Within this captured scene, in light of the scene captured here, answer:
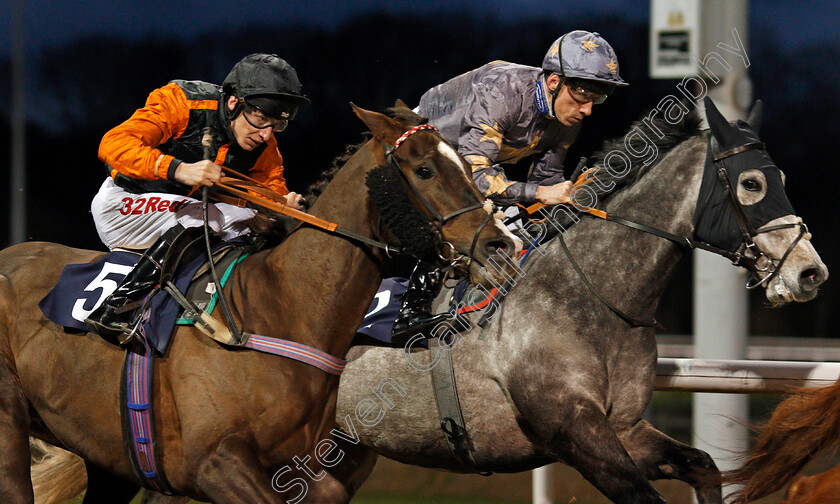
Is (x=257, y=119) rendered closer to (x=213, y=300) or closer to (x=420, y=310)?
(x=213, y=300)

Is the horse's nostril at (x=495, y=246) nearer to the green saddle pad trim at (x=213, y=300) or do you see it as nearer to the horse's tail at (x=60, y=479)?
the green saddle pad trim at (x=213, y=300)

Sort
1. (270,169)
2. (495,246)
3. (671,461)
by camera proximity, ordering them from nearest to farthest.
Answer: (495,246), (671,461), (270,169)

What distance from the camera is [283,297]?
9.66 feet

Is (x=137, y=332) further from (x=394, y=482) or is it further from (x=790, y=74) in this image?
(x=790, y=74)

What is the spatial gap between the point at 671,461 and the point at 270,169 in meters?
1.80

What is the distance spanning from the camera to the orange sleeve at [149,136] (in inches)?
116

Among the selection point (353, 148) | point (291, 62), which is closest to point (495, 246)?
point (353, 148)

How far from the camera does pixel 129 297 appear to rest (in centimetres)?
307

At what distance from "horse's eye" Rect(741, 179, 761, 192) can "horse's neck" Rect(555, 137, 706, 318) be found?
0.17 metres

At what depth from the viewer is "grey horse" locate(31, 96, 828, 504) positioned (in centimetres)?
328

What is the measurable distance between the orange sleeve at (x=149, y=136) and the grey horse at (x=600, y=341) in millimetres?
1096

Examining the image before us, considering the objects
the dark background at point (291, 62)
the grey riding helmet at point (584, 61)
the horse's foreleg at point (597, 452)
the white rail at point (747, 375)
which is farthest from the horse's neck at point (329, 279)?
the dark background at point (291, 62)

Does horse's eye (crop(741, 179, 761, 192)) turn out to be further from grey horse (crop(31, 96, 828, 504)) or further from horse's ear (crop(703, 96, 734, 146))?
horse's ear (crop(703, 96, 734, 146))

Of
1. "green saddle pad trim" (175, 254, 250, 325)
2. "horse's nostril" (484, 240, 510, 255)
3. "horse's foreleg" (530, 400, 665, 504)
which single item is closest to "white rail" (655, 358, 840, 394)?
"horse's foreleg" (530, 400, 665, 504)
